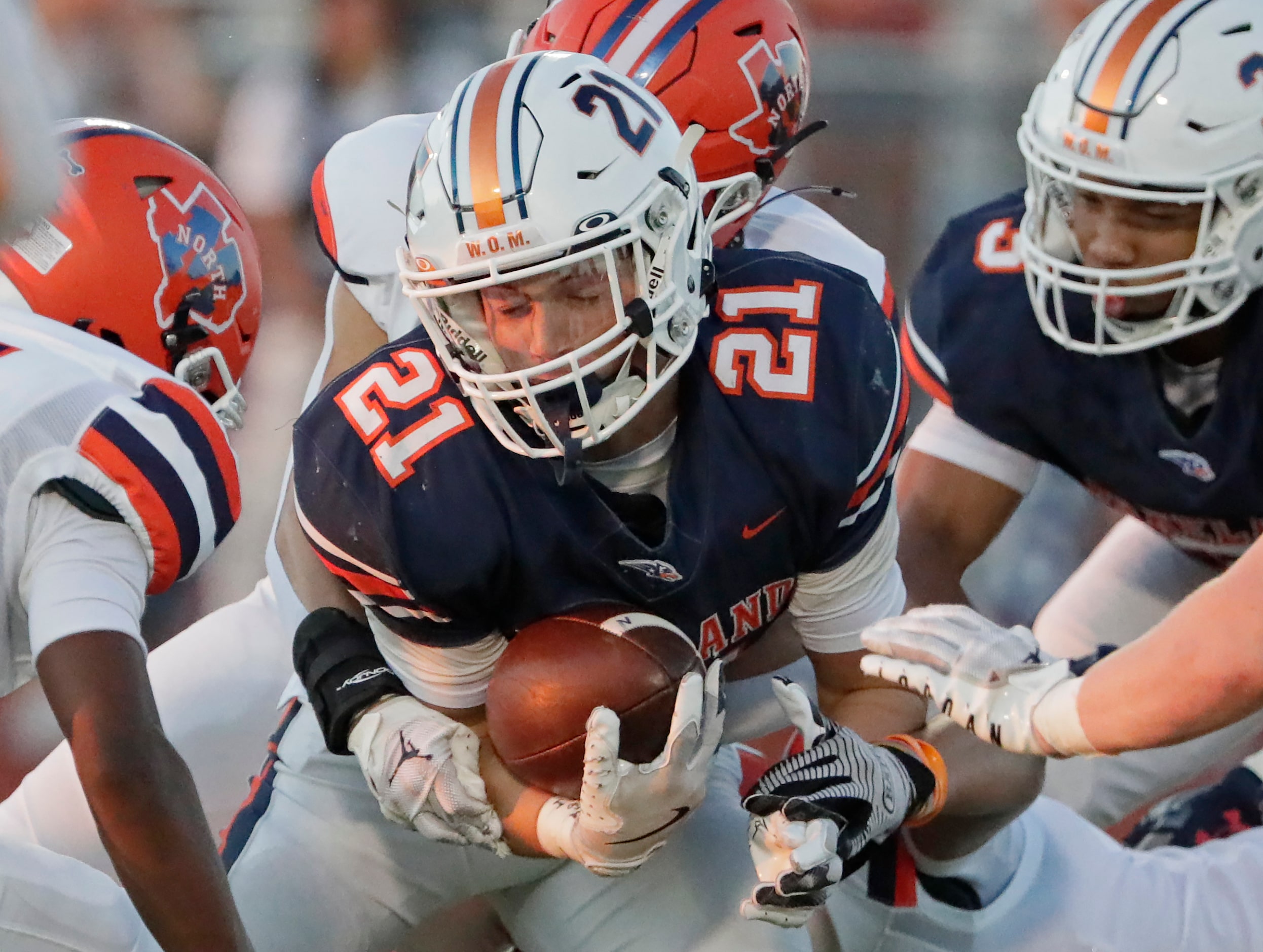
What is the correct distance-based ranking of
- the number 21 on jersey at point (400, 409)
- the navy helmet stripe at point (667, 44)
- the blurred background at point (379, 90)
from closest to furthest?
1. the number 21 on jersey at point (400, 409)
2. the navy helmet stripe at point (667, 44)
3. the blurred background at point (379, 90)

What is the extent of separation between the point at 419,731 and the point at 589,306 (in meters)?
0.54

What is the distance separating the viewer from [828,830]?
1587mm

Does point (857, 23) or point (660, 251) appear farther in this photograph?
point (857, 23)

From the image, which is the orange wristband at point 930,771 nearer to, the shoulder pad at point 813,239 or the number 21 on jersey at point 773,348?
the number 21 on jersey at point 773,348

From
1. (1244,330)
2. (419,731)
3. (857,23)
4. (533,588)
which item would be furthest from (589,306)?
(857,23)

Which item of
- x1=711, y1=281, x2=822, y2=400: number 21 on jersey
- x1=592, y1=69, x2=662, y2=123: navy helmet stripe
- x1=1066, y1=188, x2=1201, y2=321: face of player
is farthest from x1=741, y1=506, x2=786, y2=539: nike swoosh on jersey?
x1=1066, y1=188, x2=1201, y2=321: face of player

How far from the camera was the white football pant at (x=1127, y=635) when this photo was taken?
7.80 ft

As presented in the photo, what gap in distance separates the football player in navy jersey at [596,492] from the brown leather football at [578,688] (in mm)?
50

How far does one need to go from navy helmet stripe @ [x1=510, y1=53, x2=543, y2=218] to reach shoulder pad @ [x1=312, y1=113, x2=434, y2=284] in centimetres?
54

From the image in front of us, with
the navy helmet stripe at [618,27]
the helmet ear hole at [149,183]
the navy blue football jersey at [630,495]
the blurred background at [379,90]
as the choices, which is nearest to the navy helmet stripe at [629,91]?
the navy blue football jersey at [630,495]

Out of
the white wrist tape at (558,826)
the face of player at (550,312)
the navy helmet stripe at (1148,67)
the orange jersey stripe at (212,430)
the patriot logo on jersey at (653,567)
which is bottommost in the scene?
the white wrist tape at (558,826)

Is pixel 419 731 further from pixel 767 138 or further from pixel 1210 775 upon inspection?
pixel 1210 775

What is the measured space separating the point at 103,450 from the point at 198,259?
0.70 metres

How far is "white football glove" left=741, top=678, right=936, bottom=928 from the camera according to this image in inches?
62.3
